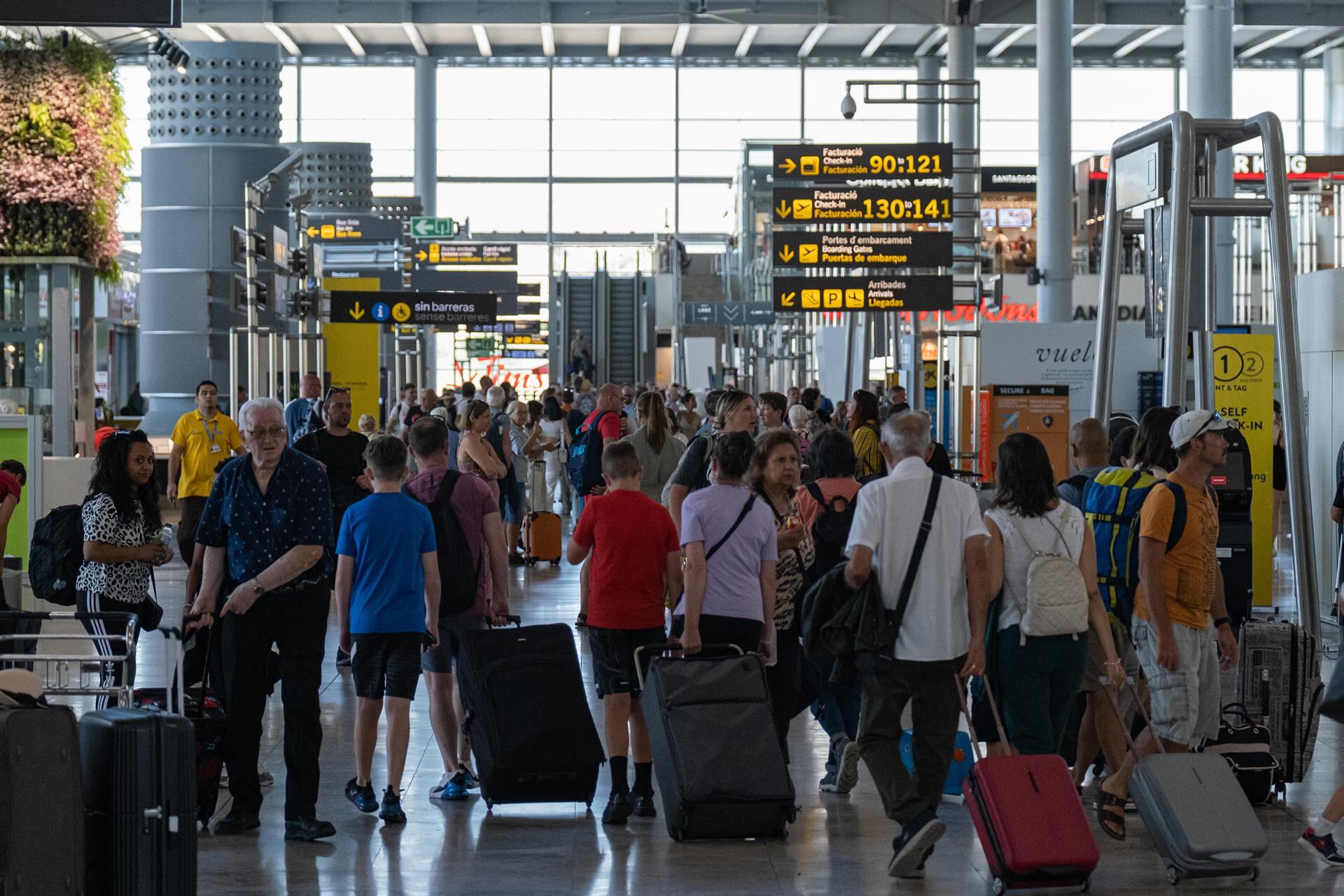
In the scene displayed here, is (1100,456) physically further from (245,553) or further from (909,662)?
(245,553)

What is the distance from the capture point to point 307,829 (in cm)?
577

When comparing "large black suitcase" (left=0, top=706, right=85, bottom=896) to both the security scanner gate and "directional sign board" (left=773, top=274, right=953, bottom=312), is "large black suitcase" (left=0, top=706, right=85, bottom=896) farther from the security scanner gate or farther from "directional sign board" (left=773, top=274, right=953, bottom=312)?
"directional sign board" (left=773, top=274, right=953, bottom=312)

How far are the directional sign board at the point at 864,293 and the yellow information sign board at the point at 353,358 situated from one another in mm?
7338

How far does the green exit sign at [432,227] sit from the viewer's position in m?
36.4

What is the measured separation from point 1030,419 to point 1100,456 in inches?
376

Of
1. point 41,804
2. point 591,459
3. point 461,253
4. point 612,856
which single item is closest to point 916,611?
point 612,856

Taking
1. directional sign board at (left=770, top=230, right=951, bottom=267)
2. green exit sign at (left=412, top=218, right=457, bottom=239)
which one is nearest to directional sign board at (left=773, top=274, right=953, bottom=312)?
directional sign board at (left=770, top=230, right=951, bottom=267)

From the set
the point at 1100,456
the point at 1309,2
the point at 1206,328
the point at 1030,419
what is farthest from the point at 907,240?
the point at 1309,2

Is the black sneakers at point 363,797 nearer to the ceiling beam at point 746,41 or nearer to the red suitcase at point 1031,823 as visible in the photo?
the red suitcase at point 1031,823

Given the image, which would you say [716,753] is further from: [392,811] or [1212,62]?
[1212,62]

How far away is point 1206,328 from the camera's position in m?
8.36

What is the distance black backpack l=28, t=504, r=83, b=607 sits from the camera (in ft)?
22.0

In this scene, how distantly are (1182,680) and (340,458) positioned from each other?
5.62 m

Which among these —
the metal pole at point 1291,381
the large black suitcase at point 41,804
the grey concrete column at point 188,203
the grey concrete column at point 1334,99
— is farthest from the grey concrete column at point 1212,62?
the grey concrete column at point 1334,99
